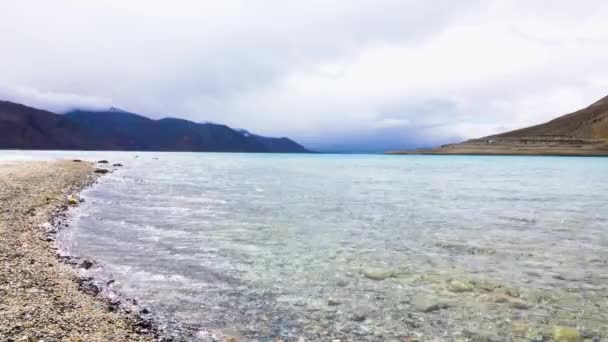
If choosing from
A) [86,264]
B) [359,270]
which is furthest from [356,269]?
[86,264]

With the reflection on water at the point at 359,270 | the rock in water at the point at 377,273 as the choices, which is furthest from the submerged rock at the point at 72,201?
the rock in water at the point at 377,273

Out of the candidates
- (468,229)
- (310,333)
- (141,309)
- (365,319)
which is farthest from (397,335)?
(468,229)

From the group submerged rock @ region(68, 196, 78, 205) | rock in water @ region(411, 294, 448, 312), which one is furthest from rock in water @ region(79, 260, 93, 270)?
submerged rock @ region(68, 196, 78, 205)

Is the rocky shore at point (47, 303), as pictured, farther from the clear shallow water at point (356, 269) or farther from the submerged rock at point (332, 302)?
the submerged rock at point (332, 302)

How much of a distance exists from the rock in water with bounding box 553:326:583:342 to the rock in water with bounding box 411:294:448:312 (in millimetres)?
2789

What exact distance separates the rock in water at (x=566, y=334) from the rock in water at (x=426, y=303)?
9.15 ft

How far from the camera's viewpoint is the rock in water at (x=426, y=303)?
12184mm

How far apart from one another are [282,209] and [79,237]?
1553 cm

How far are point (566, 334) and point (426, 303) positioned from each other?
354cm

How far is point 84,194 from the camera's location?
40.4 meters

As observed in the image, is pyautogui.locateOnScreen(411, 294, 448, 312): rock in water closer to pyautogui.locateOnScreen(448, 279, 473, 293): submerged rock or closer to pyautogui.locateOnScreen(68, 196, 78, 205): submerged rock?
pyautogui.locateOnScreen(448, 279, 473, 293): submerged rock

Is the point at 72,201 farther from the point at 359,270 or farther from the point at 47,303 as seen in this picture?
the point at 359,270

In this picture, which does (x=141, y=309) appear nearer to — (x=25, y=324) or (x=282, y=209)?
(x=25, y=324)

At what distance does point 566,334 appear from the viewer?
10.5 metres
